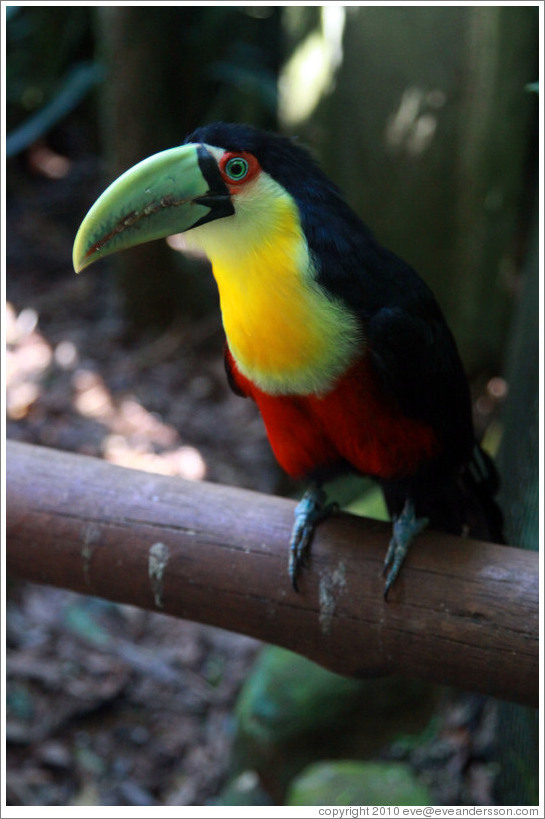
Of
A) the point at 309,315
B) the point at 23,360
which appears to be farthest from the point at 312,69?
the point at 309,315

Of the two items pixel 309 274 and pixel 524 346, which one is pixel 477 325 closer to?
pixel 524 346

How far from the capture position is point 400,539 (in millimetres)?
1679

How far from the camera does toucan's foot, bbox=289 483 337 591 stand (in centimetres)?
169

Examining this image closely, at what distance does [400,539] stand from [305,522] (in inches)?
8.1

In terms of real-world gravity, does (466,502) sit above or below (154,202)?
below

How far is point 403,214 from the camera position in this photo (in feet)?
11.2

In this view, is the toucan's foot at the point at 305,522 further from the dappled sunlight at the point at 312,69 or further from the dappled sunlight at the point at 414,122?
the dappled sunlight at the point at 312,69

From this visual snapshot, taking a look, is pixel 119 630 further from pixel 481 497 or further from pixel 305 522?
pixel 481 497

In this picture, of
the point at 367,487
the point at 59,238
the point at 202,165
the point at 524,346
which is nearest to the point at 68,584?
the point at 202,165

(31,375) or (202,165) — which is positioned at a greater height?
(202,165)

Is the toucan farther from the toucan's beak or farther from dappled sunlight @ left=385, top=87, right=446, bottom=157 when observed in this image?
dappled sunlight @ left=385, top=87, right=446, bottom=157

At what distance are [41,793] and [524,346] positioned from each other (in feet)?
6.37

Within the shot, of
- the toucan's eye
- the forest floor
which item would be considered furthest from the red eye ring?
the forest floor

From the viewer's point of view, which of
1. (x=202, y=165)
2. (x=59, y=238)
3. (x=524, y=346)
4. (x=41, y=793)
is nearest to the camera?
(x=202, y=165)
